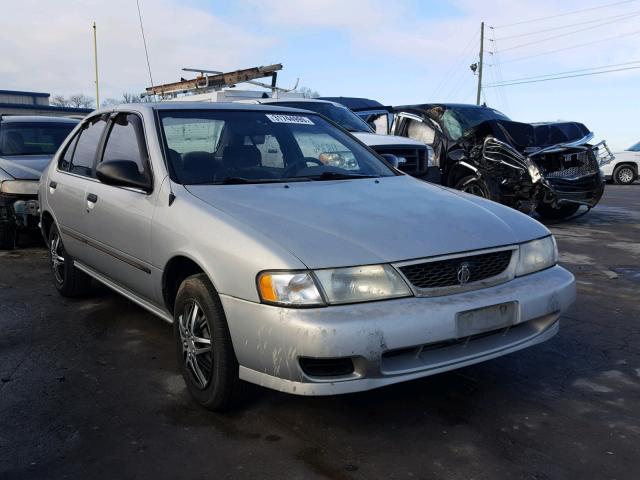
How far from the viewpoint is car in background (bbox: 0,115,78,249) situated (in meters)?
7.21

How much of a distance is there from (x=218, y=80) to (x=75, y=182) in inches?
317

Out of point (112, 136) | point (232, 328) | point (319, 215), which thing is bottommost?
point (232, 328)

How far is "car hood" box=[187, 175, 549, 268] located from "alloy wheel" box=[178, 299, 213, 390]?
22.1 inches

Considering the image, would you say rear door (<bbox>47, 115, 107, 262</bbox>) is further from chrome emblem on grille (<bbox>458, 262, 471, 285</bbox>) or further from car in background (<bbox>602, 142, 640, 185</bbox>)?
car in background (<bbox>602, 142, 640, 185</bbox>)

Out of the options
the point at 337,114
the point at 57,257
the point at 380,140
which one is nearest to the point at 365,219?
the point at 57,257

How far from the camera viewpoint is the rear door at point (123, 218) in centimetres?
368

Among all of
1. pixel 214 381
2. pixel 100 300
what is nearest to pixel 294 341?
pixel 214 381

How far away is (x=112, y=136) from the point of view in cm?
446

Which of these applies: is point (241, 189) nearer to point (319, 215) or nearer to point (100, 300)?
point (319, 215)

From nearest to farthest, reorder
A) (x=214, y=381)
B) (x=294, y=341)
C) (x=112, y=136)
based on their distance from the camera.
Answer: (x=294, y=341) → (x=214, y=381) → (x=112, y=136)

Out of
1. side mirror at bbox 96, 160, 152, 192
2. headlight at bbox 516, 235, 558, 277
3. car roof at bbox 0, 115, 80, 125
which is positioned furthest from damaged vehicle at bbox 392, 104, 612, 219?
side mirror at bbox 96, 160, 152, 192

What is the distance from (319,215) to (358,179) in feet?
3.17

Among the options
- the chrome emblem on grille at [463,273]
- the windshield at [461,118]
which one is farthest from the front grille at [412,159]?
the chrome emblem on grille at [463,273]

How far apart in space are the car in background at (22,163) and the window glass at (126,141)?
3.12 m
